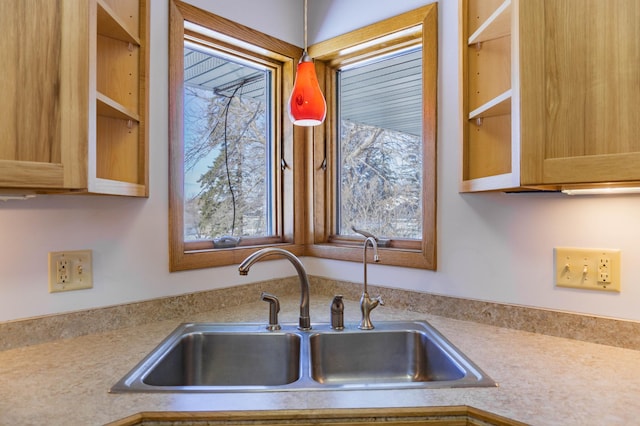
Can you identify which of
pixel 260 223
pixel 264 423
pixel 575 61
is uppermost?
pixel 575 61

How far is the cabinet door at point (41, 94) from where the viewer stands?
2.63 ft

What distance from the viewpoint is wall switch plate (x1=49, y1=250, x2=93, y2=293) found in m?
1.18

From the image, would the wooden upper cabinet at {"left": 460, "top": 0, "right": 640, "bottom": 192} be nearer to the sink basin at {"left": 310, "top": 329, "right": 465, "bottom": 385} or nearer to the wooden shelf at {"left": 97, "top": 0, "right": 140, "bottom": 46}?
the sink basin at {"left": 310, "top": 329, "right": 465, "bottom": 385}

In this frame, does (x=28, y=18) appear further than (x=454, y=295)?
No

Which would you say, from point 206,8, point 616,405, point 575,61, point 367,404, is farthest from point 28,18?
point 616,405

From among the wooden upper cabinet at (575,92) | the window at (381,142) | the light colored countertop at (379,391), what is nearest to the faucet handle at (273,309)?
the light colored countertop at (379,391)

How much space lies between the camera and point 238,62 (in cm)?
178

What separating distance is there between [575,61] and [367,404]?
33.7 inches

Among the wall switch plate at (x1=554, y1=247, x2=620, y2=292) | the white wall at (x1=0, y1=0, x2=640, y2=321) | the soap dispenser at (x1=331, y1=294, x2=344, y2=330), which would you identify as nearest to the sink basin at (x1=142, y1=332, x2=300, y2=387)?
the soap dispenser at (x1=331, y1=294, x2=344, y2=330)

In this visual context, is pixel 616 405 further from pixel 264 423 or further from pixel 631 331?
pixel 264 423

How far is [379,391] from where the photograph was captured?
2.83ft

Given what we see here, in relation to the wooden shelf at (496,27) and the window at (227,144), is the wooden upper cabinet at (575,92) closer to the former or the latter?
the wooden shelf at (496,27)

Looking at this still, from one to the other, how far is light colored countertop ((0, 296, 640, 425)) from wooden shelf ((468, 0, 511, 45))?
3.04 feet

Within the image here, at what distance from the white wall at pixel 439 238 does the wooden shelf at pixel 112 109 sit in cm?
14
